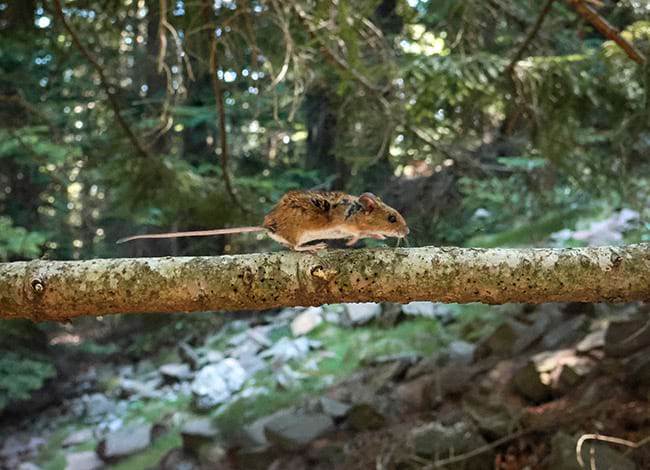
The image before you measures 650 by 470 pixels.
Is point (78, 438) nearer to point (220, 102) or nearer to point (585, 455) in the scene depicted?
point (220, 102)

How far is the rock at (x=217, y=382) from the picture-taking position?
7.58 m

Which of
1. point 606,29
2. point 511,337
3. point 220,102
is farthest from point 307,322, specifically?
point 606,29

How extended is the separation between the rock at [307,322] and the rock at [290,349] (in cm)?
16

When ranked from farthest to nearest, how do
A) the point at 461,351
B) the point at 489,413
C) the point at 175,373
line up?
the point at 175,373 < the point at 461,351 < the point at 489,413

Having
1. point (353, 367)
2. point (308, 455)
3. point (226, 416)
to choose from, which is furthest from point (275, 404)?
point (308, 455)

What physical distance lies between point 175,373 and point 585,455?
644cm

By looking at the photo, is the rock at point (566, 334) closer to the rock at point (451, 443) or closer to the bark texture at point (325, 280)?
the rock at point (451, 443)

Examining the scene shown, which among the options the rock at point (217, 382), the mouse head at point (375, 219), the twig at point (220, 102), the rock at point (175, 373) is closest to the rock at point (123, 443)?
the rock at point (217, 382)

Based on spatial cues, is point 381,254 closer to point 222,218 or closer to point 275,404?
point 222,218

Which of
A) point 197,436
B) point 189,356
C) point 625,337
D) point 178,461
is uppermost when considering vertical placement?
point 625,337

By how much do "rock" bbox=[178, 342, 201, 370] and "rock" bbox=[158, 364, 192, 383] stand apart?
0.08m

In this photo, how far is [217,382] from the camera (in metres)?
7.94

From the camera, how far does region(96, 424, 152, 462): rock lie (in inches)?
268

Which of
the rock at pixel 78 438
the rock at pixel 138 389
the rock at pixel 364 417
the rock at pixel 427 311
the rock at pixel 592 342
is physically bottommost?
the rock at pixel 78 438
